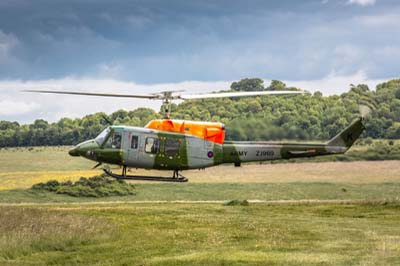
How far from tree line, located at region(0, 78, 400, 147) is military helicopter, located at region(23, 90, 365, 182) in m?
0.95

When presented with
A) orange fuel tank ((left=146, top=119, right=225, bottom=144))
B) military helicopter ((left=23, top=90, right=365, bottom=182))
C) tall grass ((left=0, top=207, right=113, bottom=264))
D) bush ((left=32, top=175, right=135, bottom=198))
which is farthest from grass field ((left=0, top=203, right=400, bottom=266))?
bush ((left=32, top=175, right=135, bottom=198))

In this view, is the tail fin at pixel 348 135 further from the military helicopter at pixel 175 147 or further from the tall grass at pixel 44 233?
the tall grass at pixel 44 233

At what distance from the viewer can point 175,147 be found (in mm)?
37031

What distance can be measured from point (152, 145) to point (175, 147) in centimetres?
117

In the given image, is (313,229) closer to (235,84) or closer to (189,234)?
(189,234)

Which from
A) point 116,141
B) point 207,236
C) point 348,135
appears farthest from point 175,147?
point 348,135

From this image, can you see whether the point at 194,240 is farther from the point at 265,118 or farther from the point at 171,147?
the point at 265,118

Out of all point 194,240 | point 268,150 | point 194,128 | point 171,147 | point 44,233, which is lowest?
point 44,233

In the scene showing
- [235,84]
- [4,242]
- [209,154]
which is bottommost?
[4,242]

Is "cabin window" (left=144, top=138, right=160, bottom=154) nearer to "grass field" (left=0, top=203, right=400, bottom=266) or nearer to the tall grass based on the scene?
"grass field" (left=0, top=203, right=400, bottom=266)

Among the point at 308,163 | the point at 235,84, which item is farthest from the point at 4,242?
the point at 235,84

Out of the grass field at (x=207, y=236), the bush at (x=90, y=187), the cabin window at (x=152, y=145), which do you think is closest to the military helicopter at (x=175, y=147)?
the cabin window at (x=152, y=145)

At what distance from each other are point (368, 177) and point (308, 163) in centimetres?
1164

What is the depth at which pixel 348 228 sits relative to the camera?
34.6 m
